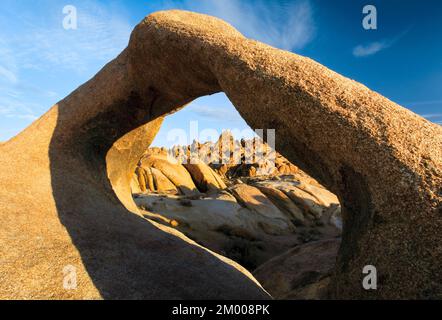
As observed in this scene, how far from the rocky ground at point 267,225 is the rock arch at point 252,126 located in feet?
7.30

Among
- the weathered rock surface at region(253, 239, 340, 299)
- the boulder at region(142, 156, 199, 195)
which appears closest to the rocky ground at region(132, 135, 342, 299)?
the weathered rock surface at region(253, 239, 340, 299)

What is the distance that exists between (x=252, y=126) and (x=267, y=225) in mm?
12716

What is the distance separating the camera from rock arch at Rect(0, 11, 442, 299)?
3.91 meters

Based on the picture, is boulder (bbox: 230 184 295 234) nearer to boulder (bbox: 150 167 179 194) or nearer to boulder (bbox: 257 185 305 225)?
boulder (bbox: 257 185 305 225)

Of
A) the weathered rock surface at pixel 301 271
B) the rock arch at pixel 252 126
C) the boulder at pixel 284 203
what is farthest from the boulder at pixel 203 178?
the rock arch at pixel 252 126

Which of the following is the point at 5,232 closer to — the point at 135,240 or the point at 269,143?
the point at 135,240

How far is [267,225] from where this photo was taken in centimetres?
1800

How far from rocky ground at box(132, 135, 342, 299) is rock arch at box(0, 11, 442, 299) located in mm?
2224

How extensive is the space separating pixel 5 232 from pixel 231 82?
501 cm

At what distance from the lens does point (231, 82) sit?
618 centimetres

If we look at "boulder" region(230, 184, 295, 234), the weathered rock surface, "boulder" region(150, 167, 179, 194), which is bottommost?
the weathered rock surface

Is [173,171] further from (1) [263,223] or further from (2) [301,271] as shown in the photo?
(2) [301,271]

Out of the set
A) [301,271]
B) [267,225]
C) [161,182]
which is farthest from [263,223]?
[161,182]
